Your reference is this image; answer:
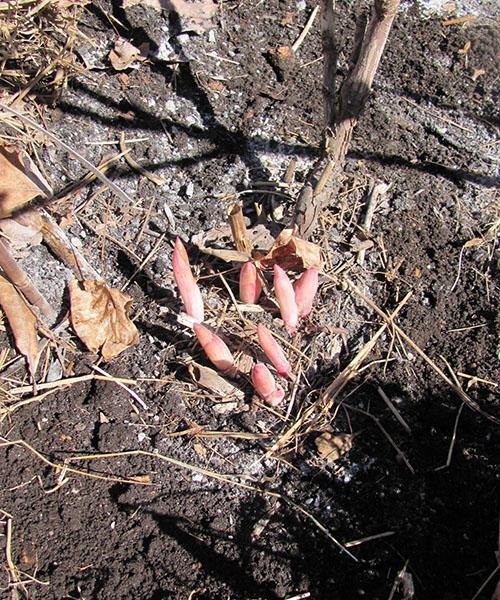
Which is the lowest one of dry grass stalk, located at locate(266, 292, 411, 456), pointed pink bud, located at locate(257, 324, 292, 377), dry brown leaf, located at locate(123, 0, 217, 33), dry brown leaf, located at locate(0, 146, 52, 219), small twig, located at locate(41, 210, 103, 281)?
dry grass stalk, located at locate(266, 292, 411, 456)

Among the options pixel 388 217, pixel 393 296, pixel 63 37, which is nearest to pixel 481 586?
pixel 393 296

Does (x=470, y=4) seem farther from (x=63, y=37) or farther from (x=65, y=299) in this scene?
(x=65, y=299)

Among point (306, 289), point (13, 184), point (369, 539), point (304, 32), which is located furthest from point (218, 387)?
point (304, 32)

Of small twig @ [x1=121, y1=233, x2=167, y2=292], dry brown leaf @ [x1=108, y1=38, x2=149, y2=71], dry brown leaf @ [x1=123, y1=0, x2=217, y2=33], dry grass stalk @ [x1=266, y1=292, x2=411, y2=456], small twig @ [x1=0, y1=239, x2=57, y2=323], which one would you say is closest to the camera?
small twig @ [x1=0, y1=239, x2=57, y2=323]

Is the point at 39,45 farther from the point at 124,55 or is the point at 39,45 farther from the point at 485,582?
the point at 485,582

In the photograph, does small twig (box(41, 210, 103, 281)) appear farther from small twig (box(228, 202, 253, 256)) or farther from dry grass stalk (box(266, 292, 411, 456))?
dry grass stalk (box(266, 292, 411, 456))

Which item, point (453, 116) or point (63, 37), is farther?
point (453, 116)

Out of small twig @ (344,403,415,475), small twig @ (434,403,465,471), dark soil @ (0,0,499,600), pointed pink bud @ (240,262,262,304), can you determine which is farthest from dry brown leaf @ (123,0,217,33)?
small twig @ (434,403,465,471)
